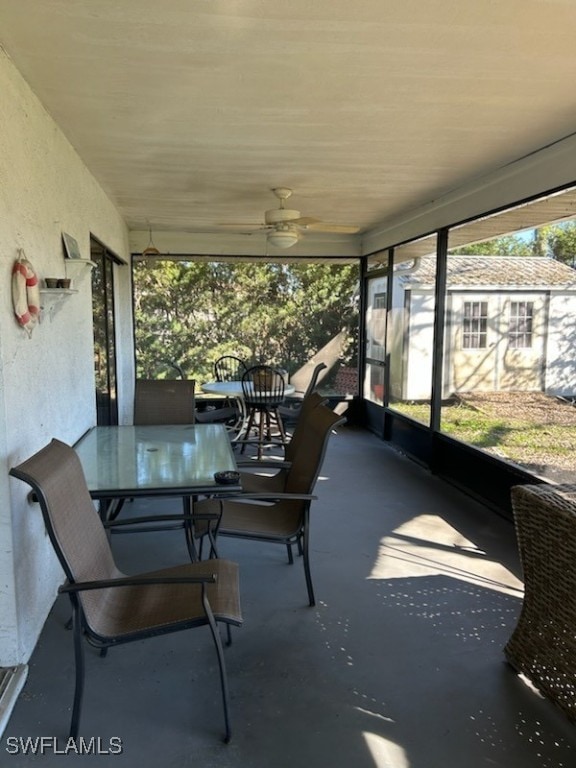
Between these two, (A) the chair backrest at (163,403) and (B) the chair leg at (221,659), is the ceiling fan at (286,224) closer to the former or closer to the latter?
(A) the chair backrest at (163,403)

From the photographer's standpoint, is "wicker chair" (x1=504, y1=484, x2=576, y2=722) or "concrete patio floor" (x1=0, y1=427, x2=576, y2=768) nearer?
"concrete patio floor" (x1=0, y1=427, x2=576, y2=768)

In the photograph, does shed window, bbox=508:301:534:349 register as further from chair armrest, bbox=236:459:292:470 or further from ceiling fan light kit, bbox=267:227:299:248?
chair armrest, bbox=236:459:292:470

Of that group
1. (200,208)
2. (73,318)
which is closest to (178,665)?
(73,318)

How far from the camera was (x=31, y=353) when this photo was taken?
213 centimetres

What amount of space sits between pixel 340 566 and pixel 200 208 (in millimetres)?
3615

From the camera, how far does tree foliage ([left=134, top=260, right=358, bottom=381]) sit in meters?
6.66

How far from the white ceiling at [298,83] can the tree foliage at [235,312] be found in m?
2.90

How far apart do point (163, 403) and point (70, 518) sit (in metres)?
2.03

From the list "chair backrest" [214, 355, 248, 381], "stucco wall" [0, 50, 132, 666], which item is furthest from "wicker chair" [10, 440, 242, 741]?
"chair backrest" [214, 355, 248, 381]

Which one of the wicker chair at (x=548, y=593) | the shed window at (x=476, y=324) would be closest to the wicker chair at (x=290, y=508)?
the wicker chair at (x=548, y=593)

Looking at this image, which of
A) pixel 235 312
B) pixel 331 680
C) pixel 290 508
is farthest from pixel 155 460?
pixel 235 312

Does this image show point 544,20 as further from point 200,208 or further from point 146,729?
point 200,208

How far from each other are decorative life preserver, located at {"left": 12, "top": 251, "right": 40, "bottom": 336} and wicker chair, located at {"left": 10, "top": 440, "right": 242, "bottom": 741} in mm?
526

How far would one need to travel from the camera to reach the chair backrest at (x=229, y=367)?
6.70 metres
